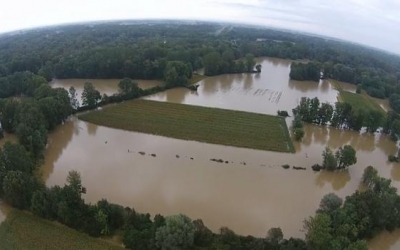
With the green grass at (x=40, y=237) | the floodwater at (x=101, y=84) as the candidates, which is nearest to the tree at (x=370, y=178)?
the green grass at (x=40, y=237)

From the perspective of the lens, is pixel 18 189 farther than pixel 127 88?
No

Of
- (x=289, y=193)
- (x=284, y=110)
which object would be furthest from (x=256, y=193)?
(x=284, y=110)

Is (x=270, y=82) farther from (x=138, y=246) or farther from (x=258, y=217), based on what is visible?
(x=138, y=246)

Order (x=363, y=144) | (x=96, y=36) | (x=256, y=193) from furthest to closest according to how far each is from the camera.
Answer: (x=96, y=36), (x=363, y=144), (x=256, y=193)

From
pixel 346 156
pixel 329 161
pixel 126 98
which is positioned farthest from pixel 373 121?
pixel 126 98

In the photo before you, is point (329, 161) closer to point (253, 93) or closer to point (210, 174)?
point (210, 174)

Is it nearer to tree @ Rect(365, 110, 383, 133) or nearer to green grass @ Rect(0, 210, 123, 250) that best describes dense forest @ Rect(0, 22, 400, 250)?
tree @ Rect(365, 110, 383, 133)
